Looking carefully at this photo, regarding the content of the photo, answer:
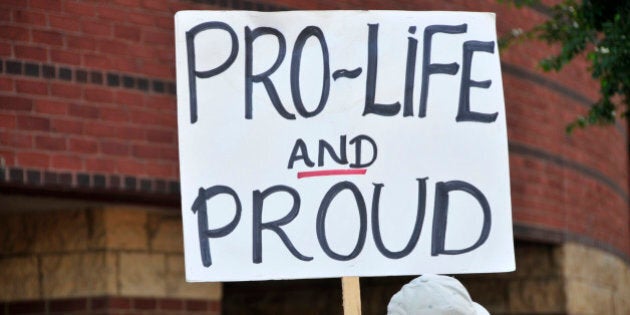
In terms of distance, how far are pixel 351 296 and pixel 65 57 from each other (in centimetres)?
242

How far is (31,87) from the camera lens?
274 inches

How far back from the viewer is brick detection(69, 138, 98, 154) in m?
7.09

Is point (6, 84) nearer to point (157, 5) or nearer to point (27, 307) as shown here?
point (157, 5)

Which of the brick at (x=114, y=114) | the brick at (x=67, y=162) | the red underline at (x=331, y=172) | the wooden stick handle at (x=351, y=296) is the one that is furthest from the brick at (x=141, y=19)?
the wooden stick handle at (x=351, y=296)

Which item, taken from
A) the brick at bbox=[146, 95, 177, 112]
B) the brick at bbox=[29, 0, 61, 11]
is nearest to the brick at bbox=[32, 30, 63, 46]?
the brick at bbox=[29, 0, 61, 11]

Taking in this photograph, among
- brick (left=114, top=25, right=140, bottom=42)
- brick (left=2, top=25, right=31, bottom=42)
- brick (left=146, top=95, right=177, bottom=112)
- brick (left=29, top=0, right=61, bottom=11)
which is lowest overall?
brick (left=146, top=95, right=177, bottom=112)

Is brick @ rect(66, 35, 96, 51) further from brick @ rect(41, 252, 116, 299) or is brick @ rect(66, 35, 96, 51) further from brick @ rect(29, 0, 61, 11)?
brick @ rect(41, 252, 116, 299)

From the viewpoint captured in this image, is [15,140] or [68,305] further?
[68,305]

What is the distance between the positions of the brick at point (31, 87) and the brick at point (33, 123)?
116 mm

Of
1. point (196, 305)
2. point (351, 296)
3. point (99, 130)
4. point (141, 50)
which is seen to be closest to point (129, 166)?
point (99, 130)

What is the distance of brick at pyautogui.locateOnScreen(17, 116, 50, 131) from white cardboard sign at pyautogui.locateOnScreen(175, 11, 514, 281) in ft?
5.30

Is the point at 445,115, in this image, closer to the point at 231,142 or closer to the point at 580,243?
the point at 231,142

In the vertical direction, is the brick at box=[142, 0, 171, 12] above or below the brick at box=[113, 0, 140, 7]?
above

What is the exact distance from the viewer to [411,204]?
552 cm
